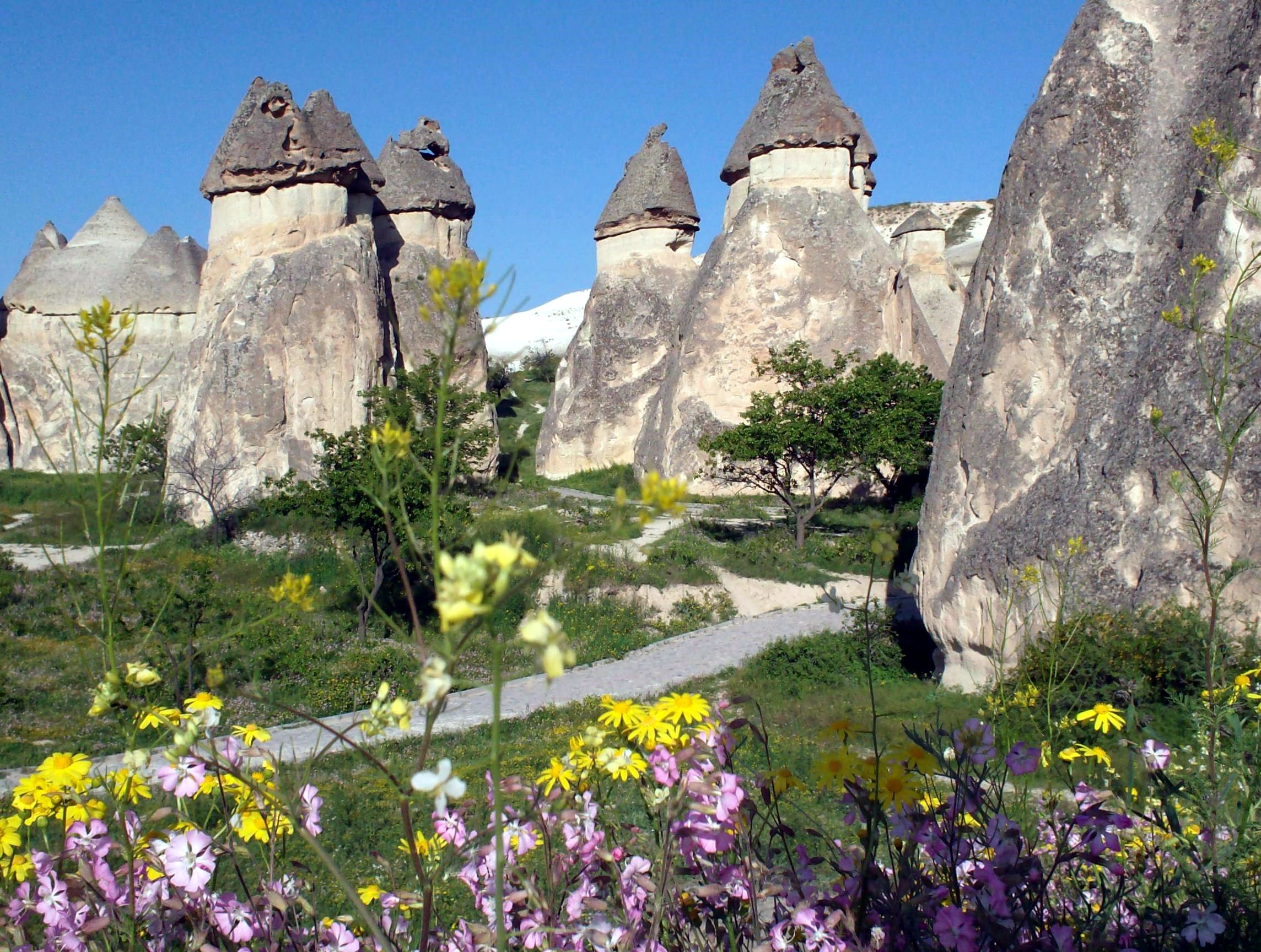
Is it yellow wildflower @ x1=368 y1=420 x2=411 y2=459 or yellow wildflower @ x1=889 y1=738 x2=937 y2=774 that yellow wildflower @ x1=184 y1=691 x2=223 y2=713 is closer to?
yellow wildflower @ x1=368 y1=420 x2=411 y2=459

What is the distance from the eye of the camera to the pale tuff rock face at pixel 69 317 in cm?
1866

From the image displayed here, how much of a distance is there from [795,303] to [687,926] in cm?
1497

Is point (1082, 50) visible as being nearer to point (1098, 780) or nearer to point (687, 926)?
point (1098, 780)

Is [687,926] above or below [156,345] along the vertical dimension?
below

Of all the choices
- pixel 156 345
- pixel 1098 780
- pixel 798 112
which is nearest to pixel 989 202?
pixel 798 112

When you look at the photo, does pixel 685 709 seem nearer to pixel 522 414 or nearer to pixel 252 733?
pixel 252 733

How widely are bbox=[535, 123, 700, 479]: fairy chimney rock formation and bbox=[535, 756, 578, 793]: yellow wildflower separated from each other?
54.8ft

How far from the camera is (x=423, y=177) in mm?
17922

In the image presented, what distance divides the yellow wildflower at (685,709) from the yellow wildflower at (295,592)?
19.8 inches

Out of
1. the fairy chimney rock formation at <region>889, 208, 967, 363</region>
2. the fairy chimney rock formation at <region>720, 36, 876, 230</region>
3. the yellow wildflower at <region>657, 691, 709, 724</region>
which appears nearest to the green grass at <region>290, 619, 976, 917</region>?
the yellow wildflower at <region>657, 691, 709, 724</region>

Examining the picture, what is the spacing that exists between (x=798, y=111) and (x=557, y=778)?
52.7 ft

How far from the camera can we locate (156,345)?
1873 cm

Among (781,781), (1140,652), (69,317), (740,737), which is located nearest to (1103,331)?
(1140,652)

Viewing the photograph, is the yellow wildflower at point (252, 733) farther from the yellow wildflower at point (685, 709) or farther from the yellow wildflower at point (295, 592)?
the yellow wildflower at point (685, 709)
